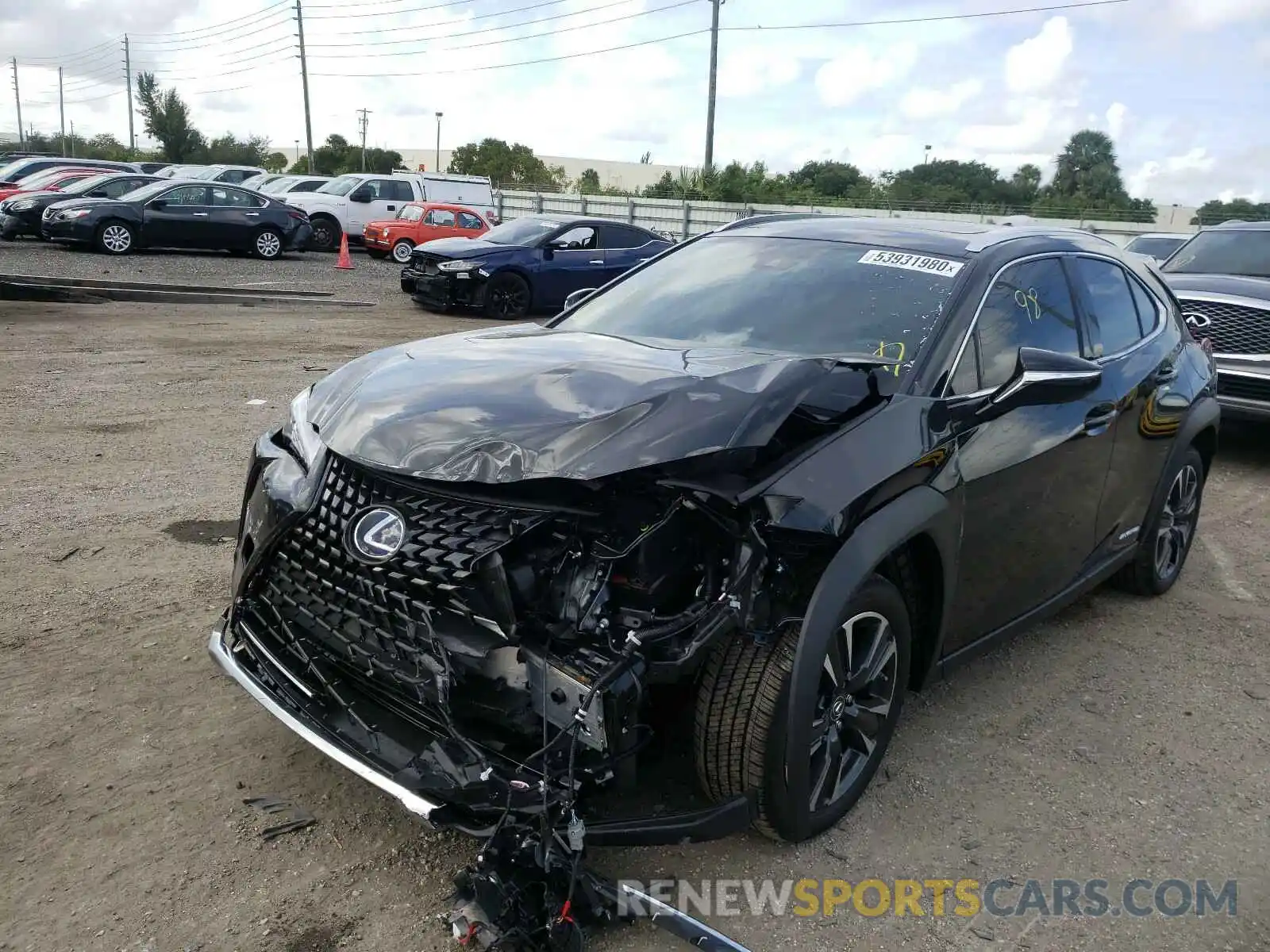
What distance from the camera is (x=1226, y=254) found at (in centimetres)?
920

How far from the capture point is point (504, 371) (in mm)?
3193

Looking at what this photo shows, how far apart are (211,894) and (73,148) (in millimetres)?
101672

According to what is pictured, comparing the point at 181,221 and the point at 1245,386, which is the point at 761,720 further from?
the point at 181,221

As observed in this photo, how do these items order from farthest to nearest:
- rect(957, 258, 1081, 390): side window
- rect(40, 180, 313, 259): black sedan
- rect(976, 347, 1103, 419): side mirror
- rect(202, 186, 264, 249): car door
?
rect(202, 186, 264, 249): car door, rect(40, 180, 313, 259): black sedan, rect(957, 258, 1081, 390): side window, rect(976, 347, 1103, 419): side mirror

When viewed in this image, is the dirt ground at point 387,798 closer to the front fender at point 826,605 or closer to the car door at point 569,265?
the front fender at point 826,605

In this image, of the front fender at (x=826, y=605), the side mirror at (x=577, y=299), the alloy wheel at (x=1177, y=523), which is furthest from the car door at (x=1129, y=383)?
the side mirror at (x=577, y=299)

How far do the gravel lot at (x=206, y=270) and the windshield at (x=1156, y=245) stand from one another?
12.9m

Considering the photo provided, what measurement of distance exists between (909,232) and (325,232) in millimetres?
22405

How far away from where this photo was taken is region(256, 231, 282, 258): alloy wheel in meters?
21.0

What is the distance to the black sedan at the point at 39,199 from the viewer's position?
20438mm

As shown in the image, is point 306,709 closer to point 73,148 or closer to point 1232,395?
point 1232,395

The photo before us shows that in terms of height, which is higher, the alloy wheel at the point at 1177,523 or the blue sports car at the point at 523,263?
the blue sports car at the point at 523,263

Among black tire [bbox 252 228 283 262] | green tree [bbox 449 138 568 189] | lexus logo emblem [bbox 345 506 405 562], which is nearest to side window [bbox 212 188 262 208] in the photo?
black tire [bbox 252 228 283 262]

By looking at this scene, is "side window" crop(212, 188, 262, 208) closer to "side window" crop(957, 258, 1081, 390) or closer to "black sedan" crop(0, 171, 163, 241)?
"black sedan" crop(0, 171, 163, 241)
